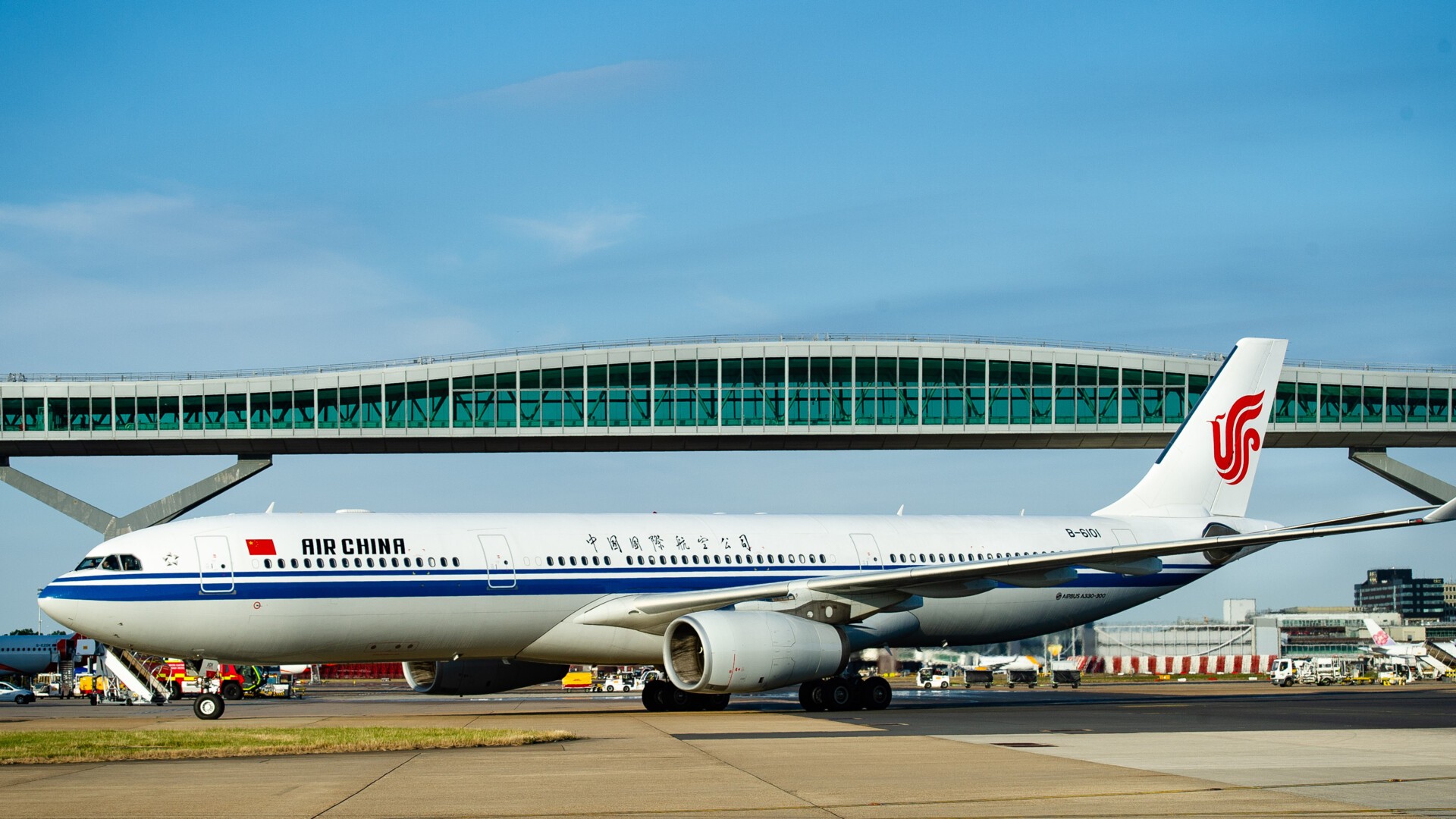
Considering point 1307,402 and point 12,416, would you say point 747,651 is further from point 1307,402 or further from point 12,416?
point 12,416

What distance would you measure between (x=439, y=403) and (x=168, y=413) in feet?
34.7

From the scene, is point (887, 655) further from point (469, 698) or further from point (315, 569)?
point (315, 569)

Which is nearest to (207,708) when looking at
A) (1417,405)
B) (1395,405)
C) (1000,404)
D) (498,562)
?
(498,562)

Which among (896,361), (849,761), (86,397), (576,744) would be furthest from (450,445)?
(849,761)

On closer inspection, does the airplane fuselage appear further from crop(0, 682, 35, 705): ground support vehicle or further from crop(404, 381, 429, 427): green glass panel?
crop(0, 682, 35, 705): ground support vehicle

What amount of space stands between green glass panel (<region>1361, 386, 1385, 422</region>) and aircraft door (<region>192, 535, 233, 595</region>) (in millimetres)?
46752

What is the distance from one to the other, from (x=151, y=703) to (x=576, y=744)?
24515mm

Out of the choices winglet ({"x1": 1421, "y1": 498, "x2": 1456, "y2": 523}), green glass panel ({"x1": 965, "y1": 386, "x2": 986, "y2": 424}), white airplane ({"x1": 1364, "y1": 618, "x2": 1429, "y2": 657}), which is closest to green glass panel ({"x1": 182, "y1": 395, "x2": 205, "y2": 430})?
green glass panel ({"x1": 965, "y1": 386, "x2": 986, "y2": 424})

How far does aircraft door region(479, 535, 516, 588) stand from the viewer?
2770cm

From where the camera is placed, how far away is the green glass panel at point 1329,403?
5725 cm

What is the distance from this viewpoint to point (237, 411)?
56000mm

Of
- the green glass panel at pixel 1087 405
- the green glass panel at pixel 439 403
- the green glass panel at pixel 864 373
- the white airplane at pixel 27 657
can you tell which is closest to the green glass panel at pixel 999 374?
the green glass panel at pixel 1087 405

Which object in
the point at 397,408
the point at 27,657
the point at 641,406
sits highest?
the point at 397,408

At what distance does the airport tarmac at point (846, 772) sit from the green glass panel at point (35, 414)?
108 feet
